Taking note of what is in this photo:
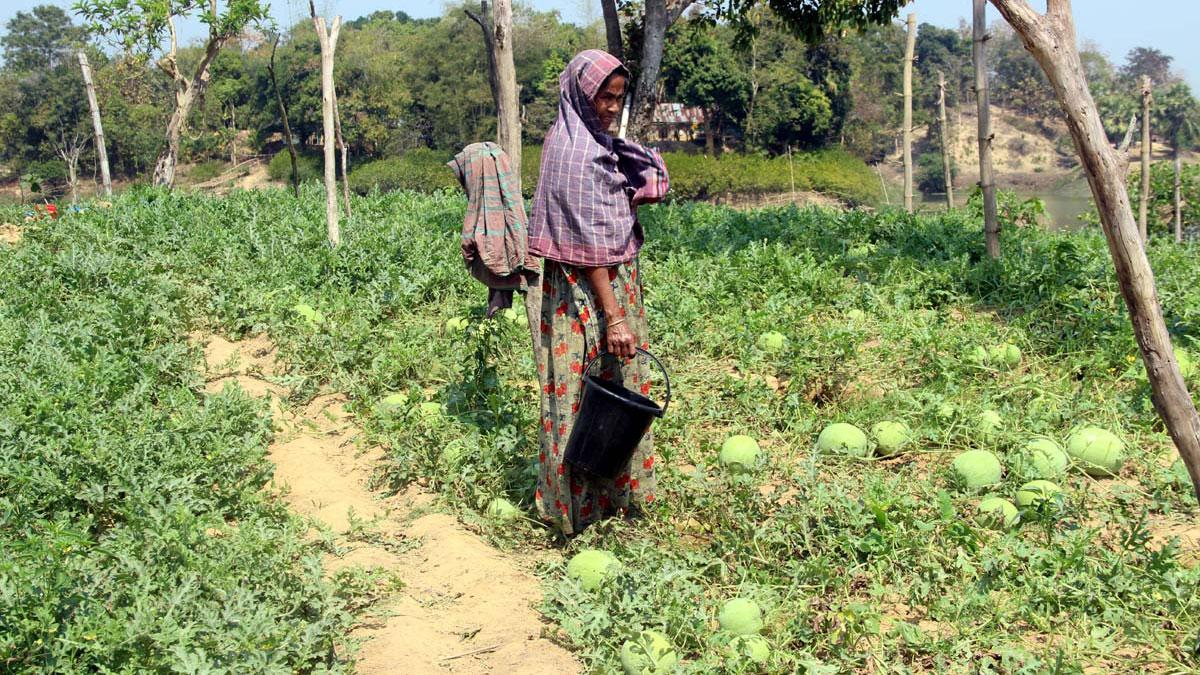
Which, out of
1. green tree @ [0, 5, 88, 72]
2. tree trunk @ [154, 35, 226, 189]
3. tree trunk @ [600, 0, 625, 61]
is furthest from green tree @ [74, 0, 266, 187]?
green tree @ [0, 5, 88, 72]

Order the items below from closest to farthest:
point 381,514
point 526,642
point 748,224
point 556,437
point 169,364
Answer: point 526,642 → point 556,437 → point 381,514 → point 169,364 → point 748,224

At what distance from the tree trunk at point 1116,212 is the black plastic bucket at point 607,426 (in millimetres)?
1460

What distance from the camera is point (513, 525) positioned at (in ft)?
13.5

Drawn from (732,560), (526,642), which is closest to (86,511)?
(526,642)

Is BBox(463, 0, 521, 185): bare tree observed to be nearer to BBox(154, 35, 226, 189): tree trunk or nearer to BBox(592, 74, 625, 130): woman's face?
BBox(592, 74, 625, 130): woman's face

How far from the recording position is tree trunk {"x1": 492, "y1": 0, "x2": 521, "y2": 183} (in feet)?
16.0

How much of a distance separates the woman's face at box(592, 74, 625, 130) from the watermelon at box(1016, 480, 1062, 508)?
6.78ft

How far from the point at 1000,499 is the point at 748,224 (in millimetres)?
5254

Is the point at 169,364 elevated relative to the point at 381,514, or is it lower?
elevated

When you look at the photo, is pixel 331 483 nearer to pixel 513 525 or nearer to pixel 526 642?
pixel 513 525

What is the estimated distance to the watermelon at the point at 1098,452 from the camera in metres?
4.09

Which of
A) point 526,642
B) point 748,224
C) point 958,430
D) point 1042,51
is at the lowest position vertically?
point 526,642

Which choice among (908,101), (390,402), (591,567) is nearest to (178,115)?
(908,101)

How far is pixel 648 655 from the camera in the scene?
285cm
